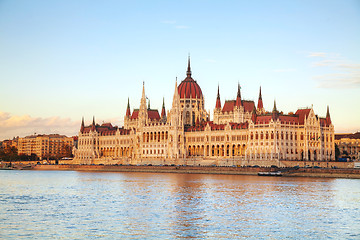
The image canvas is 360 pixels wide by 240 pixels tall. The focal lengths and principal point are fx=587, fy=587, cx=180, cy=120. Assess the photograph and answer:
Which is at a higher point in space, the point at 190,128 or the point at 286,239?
the point at 190,128

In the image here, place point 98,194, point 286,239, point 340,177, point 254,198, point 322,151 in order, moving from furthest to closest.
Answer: point 322,151 → point 340,177 → point 98,194 → point 254,198 → point 286,239

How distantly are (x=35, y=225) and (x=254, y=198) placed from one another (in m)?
29.0

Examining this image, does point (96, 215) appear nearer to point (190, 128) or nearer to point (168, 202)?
point (168, 202)

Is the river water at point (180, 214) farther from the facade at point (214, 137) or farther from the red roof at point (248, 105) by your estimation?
the red roof at point (248, 105)

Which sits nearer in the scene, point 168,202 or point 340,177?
point 168,202

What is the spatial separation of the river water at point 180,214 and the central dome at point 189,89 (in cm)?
10864

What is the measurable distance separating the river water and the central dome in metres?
109

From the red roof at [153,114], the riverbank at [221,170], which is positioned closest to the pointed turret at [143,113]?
the red roof at [153,114]

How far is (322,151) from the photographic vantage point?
5600 inches

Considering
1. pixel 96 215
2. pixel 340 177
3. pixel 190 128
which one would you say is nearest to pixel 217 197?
pixel 96 215

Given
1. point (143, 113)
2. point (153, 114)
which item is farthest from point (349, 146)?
point (143, 113)

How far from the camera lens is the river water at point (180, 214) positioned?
1710 inches

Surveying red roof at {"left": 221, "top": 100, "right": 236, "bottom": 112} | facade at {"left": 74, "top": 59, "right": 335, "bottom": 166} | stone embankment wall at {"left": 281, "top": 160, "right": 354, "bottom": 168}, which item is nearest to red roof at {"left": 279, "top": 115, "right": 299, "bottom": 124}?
facade at {"left": 74, "top": 59, "right": 335, "bottom": 166}

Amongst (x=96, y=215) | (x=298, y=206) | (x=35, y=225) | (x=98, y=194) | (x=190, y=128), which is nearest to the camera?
(x=35, y=225)
